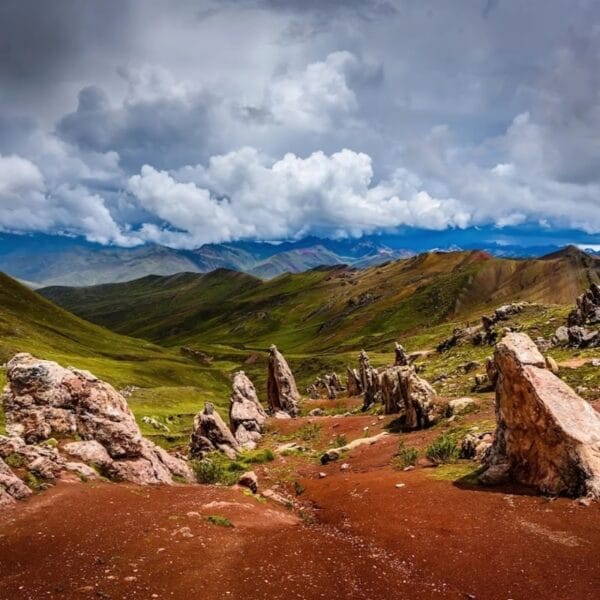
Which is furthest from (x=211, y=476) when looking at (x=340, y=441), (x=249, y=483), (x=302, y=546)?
(x=302, y=546)

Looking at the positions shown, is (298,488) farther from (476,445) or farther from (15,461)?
(15,461)

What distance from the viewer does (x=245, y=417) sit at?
65.2m

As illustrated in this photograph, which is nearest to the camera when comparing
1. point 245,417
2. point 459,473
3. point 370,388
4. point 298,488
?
point 459,473

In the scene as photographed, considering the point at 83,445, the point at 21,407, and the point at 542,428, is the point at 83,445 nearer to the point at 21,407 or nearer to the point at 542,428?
the point at 21,407

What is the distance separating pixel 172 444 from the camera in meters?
66.0

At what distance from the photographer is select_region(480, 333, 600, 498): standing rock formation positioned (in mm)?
24609

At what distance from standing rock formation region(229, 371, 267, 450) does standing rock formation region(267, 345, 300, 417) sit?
9.81m

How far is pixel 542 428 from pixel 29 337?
194 metres

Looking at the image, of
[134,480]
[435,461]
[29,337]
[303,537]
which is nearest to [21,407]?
[134,480]

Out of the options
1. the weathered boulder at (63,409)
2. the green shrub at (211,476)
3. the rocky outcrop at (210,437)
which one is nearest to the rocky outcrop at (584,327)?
the rocky outcrop at (210,437)

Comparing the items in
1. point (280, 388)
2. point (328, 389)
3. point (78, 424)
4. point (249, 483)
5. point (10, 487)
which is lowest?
point (328, 389)

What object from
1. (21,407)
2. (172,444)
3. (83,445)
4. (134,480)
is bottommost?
(172,444)

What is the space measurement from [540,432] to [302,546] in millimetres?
13781

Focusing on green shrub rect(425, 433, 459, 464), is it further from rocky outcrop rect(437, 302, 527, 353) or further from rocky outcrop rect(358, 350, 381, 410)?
rocky outcrop rect(437, 302, 527, 353)
